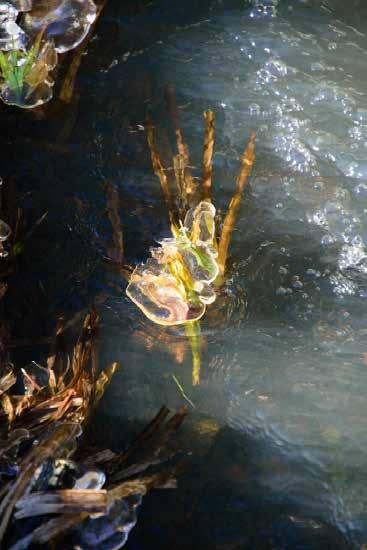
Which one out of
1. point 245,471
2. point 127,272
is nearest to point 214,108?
point 127,272

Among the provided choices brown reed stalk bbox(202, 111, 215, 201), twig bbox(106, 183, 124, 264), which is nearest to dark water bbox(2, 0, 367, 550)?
twig bbox(106, 183, 124, 264)

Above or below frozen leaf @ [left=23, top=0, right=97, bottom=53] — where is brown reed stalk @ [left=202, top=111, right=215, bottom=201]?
below

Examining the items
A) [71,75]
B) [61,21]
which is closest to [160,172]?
[71,75]

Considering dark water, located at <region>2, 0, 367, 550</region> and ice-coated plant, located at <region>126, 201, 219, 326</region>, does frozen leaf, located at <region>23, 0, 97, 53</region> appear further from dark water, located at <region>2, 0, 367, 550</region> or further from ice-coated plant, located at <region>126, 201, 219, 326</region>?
ice-coated plant, located at <region>126, 201, 219, 326</region>

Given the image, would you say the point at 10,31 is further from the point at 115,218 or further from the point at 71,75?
the point at 115,218

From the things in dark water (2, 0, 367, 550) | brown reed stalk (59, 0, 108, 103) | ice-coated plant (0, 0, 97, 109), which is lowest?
dark water (2, 0, 367, 550)

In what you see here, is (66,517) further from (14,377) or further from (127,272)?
(127,272)
